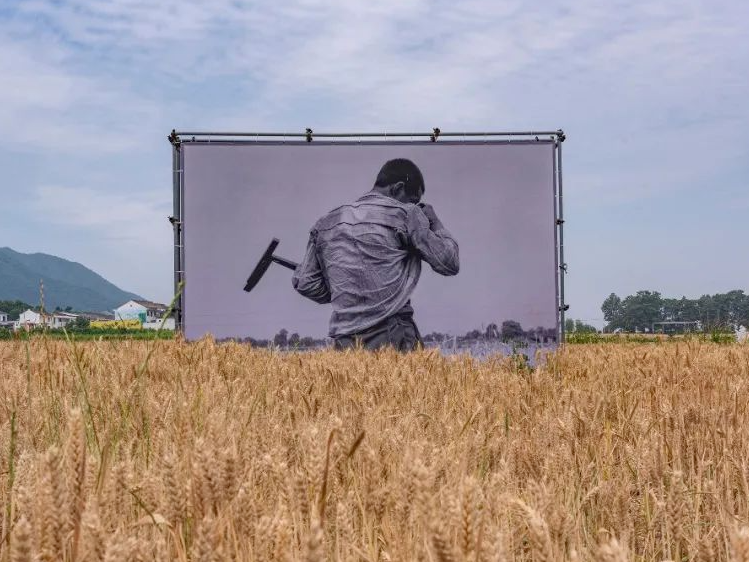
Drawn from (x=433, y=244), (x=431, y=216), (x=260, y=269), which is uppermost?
(x=431, y=216)

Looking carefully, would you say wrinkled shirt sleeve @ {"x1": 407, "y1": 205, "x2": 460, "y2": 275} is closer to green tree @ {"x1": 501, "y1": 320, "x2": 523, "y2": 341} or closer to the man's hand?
the man's hand

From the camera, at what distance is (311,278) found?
9.45m

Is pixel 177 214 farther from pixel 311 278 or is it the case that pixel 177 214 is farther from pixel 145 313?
pixel 311 278

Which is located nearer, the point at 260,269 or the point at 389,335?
the point at 389,335

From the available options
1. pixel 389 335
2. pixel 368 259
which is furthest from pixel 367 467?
pixel 389 335

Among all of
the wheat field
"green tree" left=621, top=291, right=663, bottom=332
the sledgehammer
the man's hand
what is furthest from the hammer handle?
"green tree" left=621, top=291, right=663, bottom=332

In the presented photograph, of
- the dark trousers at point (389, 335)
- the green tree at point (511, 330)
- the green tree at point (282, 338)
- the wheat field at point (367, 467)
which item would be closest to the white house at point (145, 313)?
the wheat field at point (367, 467)

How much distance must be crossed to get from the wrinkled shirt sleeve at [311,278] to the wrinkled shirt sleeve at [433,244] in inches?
49.2

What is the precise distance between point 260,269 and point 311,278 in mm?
697

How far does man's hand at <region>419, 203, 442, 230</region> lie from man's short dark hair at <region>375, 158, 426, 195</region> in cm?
21

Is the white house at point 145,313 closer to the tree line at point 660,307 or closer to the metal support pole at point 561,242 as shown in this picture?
the metal support pole at point 561,242

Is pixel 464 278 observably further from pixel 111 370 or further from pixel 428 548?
pixel 428 548

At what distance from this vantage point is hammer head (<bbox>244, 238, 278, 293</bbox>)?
9.59 m

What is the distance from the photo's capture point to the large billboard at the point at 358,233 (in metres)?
9.48
